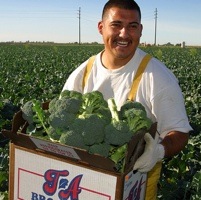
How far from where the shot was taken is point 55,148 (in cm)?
222

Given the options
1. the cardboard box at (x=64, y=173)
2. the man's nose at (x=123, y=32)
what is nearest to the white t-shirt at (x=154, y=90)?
the man's nose at (x=123, y=32)

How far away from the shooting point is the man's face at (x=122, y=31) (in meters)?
2.92

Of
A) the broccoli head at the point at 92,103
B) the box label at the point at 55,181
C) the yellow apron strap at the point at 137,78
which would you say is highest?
the yellow apron strap at the point at 137,78

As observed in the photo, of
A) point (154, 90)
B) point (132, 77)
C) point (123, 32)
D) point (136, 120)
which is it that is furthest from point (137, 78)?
point (136, 120)

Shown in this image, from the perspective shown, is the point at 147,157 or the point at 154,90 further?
the point at 154,90

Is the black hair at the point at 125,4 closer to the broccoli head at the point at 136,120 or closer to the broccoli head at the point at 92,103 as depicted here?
the broccoli head at the point at 92,103

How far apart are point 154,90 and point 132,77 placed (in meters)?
0.25

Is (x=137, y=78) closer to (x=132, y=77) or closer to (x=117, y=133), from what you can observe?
(x=132, y=77)

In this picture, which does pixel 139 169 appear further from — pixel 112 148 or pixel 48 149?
pixel 48 149

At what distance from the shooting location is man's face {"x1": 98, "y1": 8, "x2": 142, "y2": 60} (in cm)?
292

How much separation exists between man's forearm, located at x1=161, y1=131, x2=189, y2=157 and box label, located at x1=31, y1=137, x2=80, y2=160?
0.81 m

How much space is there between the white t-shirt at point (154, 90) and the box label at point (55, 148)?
34.6 inches

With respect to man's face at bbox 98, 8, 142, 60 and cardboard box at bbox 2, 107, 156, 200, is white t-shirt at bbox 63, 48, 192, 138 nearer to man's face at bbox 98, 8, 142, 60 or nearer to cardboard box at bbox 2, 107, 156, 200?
man's face at bbox 98, 8, 142, 60

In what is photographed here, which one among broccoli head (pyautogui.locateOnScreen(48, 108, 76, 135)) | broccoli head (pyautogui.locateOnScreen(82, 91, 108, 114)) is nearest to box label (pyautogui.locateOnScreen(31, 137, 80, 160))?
broccoli head (pyautogui.locateOnScreen(48, 108, 76, 135))
